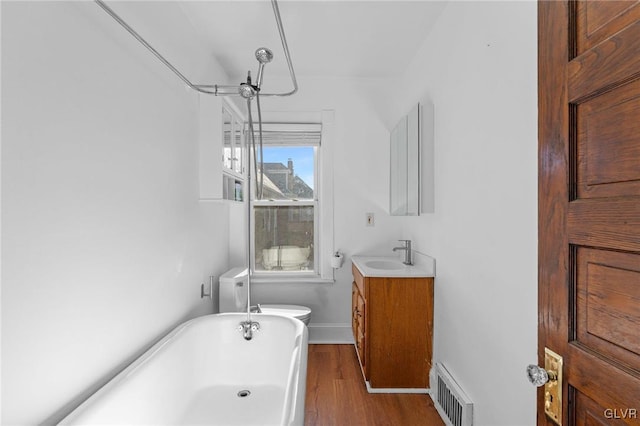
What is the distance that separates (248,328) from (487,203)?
4.75ft

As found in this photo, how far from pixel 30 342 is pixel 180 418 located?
92 centimetres

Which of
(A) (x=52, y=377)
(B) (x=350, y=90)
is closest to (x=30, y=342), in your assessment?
(A) (x=52, y=377)

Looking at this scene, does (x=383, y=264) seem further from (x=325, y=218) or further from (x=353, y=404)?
(x=353, y=404)

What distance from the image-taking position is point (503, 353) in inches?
52.5

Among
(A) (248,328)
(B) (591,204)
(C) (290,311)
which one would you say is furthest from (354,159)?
(B) (591,204)

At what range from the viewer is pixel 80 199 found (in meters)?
1.13

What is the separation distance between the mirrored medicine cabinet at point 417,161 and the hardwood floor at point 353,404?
1234mm

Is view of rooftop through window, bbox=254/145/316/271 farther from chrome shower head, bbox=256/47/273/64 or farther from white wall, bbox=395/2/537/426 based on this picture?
chrome shower head, bbox=256/47/273/64

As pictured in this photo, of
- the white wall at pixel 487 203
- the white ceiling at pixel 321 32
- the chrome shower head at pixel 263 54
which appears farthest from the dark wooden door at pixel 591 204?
the white ceiling at pixel 321 32

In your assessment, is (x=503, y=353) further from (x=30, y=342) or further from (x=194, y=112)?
(x=194, y=112)

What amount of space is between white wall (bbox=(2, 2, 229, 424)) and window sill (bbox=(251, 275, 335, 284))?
4.21ft

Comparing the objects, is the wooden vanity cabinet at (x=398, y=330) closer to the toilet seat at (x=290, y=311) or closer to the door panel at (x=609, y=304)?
the toilet seat at (x=290, y=311)

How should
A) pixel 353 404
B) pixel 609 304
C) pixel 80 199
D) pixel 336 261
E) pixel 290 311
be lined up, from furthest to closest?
pixel 336 261, pixel 290 311, pixel 353 404, pixel 80 199, pixel 609 304

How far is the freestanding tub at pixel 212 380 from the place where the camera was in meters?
1.15
